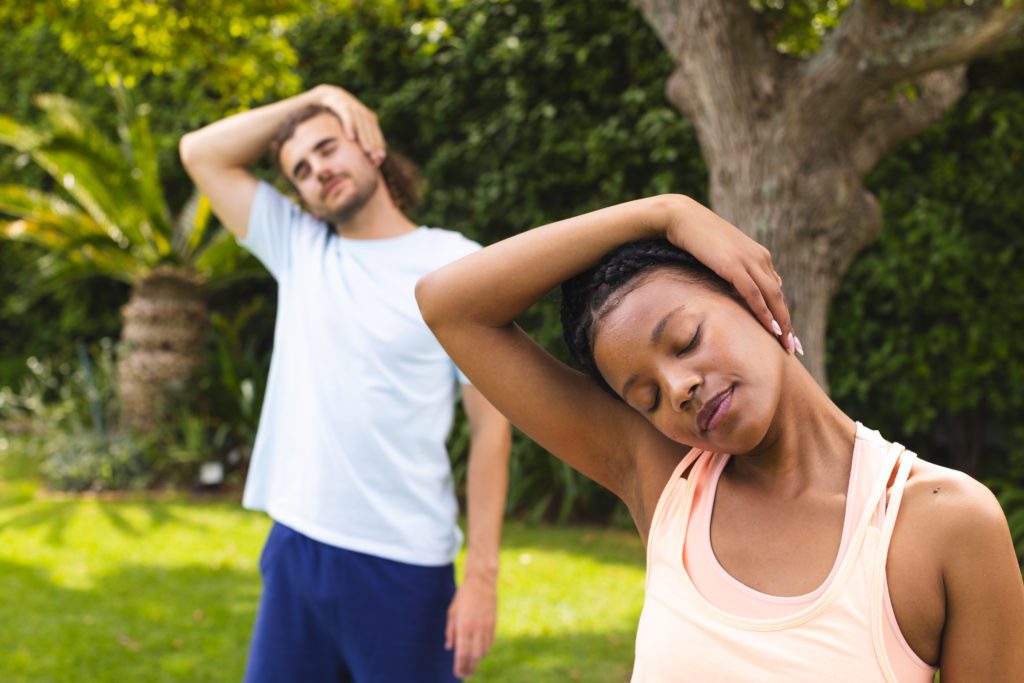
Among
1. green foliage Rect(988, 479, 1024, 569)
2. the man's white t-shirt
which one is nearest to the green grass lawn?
green foliage Rect(988, 479, 1024, 569)

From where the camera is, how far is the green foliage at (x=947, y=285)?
17.5ft

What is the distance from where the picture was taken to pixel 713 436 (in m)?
1.27

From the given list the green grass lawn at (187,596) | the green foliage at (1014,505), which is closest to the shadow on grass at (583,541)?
the green grass lawn at (187,596)

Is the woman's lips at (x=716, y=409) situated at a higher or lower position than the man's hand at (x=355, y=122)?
lower

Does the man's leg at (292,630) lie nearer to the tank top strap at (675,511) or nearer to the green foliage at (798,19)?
the tank top strap at (675,511)

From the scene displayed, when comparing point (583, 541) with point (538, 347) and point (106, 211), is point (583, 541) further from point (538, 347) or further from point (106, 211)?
point (538, 347)

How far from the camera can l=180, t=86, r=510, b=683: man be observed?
248 centimetres

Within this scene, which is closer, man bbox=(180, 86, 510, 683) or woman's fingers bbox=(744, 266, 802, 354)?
woman's fingers bbox=(744, 266, 802, 354)

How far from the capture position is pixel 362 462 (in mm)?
2555

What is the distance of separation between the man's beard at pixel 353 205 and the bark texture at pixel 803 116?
1.54 m

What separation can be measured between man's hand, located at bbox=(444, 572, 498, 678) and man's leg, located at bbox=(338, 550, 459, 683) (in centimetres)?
4

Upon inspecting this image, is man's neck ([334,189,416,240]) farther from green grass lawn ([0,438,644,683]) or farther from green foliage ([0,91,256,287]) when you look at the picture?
green foliage ([0,91,256,287])

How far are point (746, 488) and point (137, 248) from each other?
7418 millimetres

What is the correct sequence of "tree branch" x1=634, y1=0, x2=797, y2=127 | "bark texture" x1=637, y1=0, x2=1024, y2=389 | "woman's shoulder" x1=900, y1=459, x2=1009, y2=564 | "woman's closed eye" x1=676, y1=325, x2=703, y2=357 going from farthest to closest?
"tree branch" x1=634, y1=0, x2=797, y2=127 → "bark texture" x1=637, y1=0, x2=1024, y2=389 → "woman's closed eye" x1=676, y1=325, x2=703, y2=357 → "woman's shoulder" x1=900, y1=459, x2=1009, y2=564
